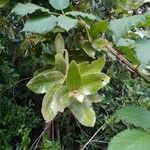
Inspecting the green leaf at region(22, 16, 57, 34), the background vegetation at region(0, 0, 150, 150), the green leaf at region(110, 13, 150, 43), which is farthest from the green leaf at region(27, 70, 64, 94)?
the green leaf at region(110, 13, 150, 43)

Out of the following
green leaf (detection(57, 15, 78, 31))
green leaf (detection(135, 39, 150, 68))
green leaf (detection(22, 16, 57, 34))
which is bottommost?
green leaf (detection(22, 16, 57, 34))

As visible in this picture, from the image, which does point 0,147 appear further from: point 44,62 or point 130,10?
point 130,10

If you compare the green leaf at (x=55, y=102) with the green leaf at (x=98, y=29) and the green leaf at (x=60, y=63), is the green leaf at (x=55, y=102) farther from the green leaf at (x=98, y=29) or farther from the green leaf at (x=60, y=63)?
the green leaf at (x=98, y=29)

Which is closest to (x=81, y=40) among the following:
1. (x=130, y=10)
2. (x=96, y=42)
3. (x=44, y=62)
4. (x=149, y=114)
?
(x=96, y=42)

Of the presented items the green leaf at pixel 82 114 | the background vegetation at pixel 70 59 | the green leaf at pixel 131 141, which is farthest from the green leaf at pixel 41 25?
the green leaf at pixel 131 141

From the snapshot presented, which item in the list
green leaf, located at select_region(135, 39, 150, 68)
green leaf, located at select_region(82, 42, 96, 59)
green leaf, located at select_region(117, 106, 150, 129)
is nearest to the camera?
green leaf, located at select_region(135, 39, 150, 68)

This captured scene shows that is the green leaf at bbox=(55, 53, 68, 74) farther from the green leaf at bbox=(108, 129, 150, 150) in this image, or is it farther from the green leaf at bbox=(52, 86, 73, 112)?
the green leaf at bbox=(108, 129, 150, 150)

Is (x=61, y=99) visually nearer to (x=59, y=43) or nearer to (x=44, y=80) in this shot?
(x=44, y=80)

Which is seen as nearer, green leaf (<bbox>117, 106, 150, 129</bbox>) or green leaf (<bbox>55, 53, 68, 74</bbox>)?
green leaf (<bbox>117, 106, 150, 129</bbox>)
